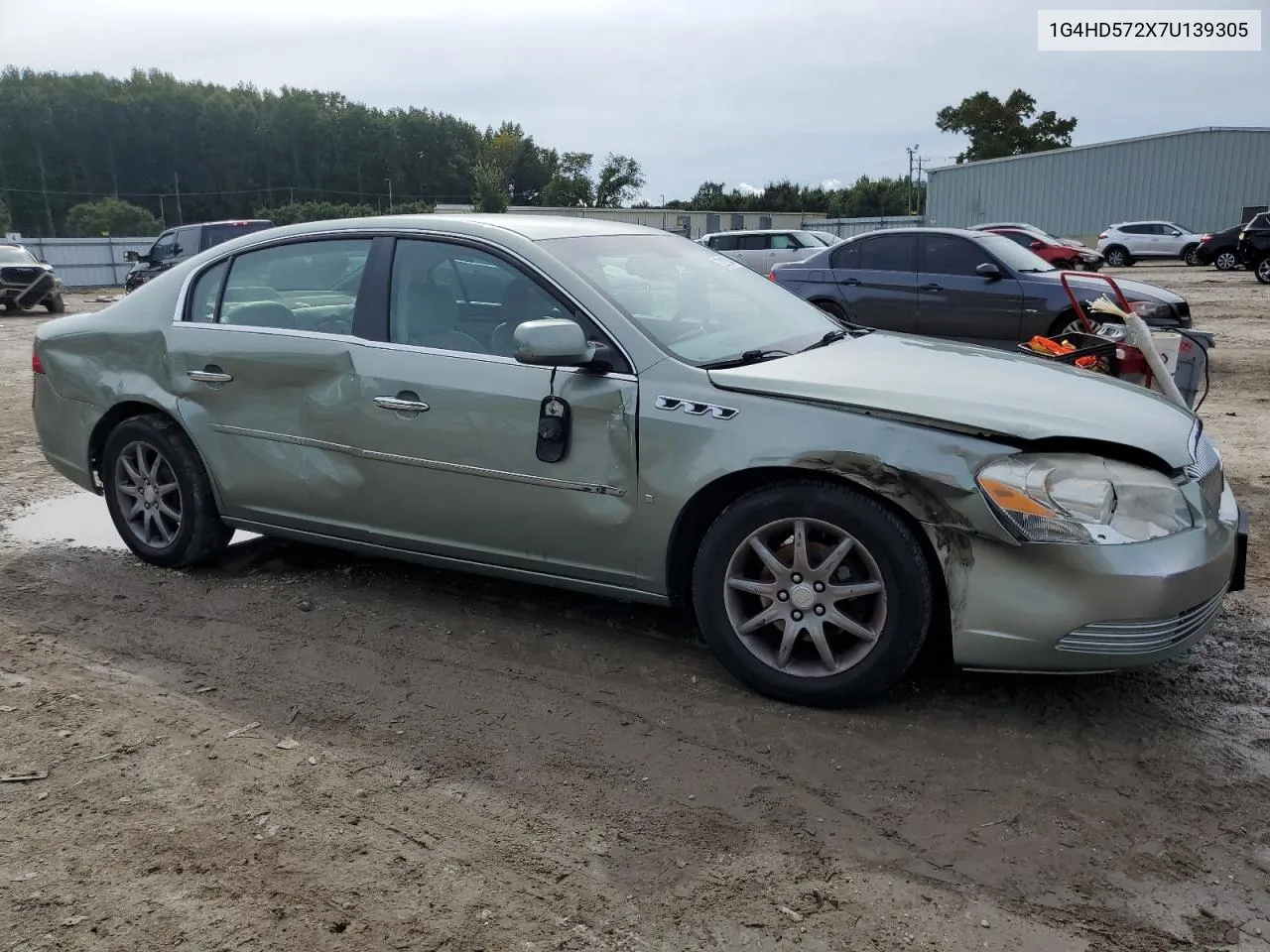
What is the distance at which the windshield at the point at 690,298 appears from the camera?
400 centimetres

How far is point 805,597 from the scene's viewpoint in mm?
3475

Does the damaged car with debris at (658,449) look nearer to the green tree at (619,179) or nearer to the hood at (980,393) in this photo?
the hood at (980,393)

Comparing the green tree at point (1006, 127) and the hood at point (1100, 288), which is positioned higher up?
the green tree at point (1006, 127)

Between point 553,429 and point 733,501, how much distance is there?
2.30 ft

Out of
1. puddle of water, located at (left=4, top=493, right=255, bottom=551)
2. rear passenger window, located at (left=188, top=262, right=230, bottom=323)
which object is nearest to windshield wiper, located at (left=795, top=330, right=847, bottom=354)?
rear passenger window, located at (left=188, top=262, right=230, bottom=323)

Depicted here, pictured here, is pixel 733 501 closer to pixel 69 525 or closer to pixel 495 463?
pixel 495 463

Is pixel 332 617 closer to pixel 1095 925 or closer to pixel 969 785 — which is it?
pixel 969 785

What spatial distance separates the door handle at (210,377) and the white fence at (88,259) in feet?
109

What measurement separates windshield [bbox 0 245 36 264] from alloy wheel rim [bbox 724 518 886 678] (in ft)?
76.7

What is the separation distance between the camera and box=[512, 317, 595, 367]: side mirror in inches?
145

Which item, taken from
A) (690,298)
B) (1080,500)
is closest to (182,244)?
(690,298)

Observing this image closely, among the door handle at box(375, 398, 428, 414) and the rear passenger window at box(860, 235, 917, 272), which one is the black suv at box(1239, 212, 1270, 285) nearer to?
the rear passenger window at box(860, 235, 917, 272)


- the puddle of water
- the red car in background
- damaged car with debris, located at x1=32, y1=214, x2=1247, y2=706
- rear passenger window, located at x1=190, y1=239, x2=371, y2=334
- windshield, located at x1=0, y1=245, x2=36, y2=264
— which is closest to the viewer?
damaged car with debris, located at x1=32, y1=214, x2=1247, y2=706

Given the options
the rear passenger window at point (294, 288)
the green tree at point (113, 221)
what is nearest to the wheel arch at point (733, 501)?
the rear passenger window at point (294, 288)
